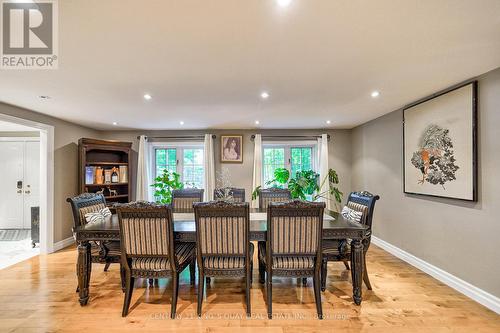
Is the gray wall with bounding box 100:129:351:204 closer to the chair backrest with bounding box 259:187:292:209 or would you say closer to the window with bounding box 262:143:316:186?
the window with bounding box 262:143:316:186

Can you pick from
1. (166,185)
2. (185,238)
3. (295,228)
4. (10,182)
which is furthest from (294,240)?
(10,182)

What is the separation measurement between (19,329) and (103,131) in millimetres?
4025

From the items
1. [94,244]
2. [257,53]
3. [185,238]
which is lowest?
[94,244]

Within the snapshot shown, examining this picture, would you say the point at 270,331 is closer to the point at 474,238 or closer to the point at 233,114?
the point at 474,238

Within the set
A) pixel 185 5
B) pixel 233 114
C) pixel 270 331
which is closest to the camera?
pixel 185 5

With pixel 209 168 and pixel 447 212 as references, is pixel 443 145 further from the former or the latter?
pixel 209 168

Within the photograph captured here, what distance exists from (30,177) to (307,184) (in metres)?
6.14

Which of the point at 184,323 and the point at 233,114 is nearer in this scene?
the point at 184,323

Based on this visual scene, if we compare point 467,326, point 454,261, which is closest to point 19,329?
point 467,326

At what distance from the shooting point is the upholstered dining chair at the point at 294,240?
208 centimetres

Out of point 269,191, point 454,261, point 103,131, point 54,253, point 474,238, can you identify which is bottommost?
point 54,253

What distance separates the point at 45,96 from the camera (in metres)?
2.79

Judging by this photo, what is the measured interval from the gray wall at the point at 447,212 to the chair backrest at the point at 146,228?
3.12m

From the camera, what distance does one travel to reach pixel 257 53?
71.9 inches
